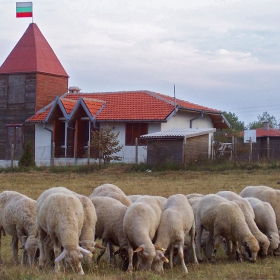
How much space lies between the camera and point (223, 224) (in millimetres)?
11148

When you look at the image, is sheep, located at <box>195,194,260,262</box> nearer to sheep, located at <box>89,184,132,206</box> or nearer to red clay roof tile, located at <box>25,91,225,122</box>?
sheep, located at <box>89,184,132,206</box>

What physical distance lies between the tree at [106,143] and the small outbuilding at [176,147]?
2.12m

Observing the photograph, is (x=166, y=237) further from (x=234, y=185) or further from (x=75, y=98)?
(x=75, y=98)

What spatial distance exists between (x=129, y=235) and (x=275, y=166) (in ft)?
56.2

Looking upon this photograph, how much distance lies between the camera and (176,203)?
11578 millimetres

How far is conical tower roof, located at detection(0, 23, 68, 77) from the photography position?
36.8 m

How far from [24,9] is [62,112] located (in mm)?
8766

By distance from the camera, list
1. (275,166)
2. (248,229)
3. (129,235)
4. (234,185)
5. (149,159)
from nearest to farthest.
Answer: (129,235)
(248,229)
(234,185)
(275,166)
(149,159)

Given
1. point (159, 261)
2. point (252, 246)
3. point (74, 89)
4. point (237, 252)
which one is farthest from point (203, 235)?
point (74, 89)

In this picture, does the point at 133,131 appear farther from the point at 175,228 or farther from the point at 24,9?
the point at 175,228

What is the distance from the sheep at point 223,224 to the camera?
35.6 ft

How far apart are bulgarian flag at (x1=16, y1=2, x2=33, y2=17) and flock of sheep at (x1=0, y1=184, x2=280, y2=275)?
95.2 feet

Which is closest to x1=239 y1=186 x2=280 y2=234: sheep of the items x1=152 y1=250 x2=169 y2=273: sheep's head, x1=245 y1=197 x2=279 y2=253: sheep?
x1=245 y1=197 x2=279 y2=253: sheep

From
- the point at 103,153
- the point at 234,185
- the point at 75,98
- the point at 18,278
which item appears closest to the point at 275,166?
the point at 234,185
